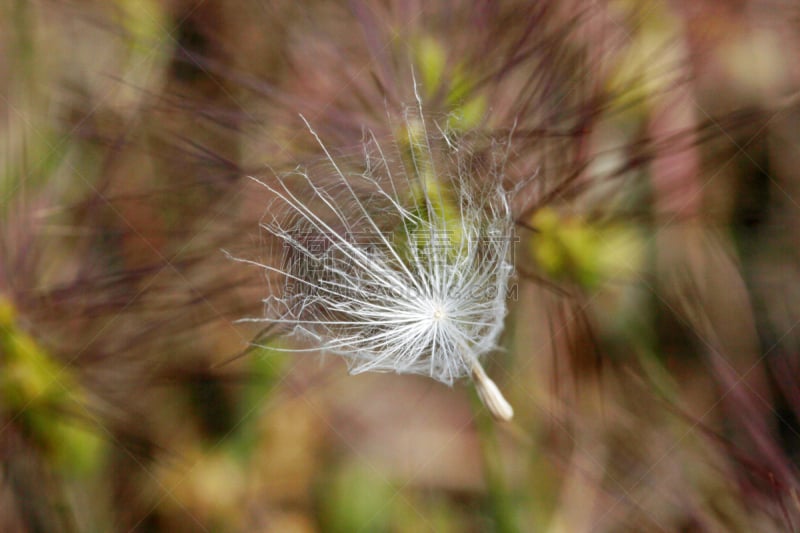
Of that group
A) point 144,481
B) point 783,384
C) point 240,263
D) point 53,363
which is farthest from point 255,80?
point 783,384

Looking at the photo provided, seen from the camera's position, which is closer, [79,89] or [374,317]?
[374,317]

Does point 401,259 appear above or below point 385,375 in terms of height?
above

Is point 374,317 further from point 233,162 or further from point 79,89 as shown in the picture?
point 79,89
